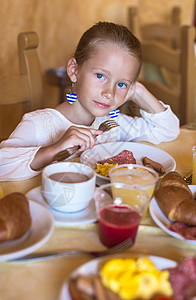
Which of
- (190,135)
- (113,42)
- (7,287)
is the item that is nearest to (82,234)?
(7,287)

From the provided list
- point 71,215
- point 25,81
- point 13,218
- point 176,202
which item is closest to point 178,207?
point 176,202

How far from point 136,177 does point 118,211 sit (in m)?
0.15

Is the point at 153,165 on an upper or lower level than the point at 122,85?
lower

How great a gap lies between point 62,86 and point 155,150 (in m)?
2.24

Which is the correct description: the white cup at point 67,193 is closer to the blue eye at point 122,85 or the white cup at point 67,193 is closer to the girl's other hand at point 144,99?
the blue eye at point 122,85

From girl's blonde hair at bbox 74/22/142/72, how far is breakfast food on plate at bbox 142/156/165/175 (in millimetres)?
420

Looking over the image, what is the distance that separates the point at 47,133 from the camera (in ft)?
4.56

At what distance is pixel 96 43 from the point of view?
1365 millimetres

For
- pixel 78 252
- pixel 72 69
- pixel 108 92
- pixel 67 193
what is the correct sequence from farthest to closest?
pixel 72 69 → pixel 108 92 → pixel 67 193 → pixel 78 252

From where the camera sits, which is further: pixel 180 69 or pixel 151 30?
pixel 151 30

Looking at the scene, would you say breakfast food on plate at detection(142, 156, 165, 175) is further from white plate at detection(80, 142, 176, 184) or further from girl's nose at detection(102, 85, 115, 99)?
girl's nose at detection(102, 85, 115, 99)

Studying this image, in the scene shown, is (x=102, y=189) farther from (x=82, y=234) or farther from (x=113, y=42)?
(x=113, y=42)

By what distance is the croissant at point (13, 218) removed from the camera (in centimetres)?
73

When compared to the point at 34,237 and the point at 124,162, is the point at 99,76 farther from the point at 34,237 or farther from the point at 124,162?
the point at 34,237
